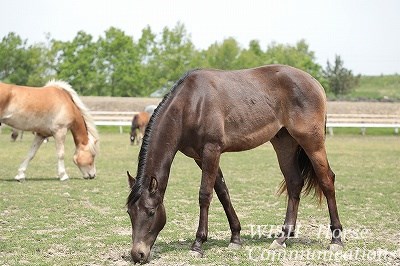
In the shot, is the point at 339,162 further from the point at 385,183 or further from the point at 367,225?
the point at 367,225

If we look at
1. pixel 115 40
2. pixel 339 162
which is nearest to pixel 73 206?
pixel 339 162

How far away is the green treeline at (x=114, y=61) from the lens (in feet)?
179

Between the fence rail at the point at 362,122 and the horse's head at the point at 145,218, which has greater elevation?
the horse's head at the point at 145,218

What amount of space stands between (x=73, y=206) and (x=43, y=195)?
1464mm

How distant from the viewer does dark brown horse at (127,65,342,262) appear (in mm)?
5887

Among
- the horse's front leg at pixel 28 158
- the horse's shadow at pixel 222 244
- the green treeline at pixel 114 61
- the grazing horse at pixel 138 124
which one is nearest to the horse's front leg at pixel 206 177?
the horse's shadow at pixel 222 244

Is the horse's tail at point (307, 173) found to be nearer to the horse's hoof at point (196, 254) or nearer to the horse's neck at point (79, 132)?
the horse's hoof at point (196, 254)

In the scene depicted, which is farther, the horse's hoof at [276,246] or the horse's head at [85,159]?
the horse's head at [85,159]

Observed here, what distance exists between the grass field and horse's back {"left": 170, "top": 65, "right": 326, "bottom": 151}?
1.39 metres

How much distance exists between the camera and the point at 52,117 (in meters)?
13.4

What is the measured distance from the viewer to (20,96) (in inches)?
517

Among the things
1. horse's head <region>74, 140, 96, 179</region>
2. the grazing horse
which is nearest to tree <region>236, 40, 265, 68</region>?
the grazing horse

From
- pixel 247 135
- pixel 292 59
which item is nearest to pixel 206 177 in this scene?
pixel 247 135

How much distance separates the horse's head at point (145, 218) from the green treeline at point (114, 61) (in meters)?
49.7
